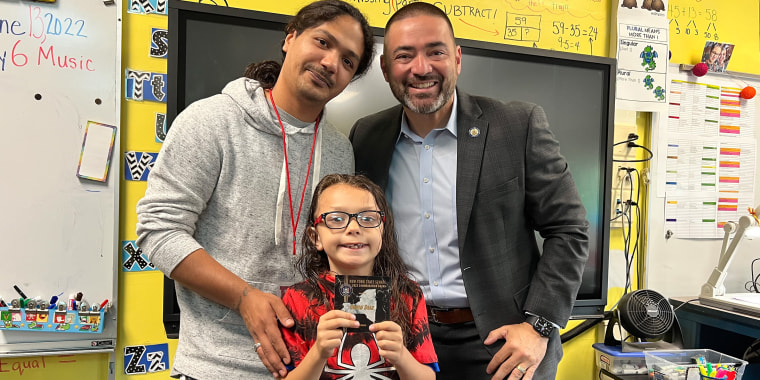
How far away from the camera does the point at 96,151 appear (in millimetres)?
2004

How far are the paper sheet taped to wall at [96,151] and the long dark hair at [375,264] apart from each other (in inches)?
47.8

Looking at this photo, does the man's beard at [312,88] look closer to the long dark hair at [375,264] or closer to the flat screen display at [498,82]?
the long dark hair at [375,264]

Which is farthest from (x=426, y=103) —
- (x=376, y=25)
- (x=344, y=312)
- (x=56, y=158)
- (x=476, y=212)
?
(x=56, y=158)

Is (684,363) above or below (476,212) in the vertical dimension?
below

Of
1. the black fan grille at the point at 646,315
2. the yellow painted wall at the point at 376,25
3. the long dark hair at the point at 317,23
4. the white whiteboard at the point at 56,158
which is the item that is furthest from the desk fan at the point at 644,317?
the white whiteboard at the point at 56,158

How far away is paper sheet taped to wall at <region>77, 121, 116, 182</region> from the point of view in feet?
6.53

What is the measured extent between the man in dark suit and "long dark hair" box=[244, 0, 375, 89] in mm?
130

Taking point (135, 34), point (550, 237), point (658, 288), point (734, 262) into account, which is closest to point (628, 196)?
point (658, 288)

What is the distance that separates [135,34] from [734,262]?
3.68m

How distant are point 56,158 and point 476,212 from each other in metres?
1.75

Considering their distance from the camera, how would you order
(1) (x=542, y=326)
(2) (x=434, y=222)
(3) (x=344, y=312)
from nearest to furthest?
(3) (x=344, y=312) → (1) (x=542, y=326) → (2) (x=434, y=222)

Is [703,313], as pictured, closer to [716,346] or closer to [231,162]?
[716,346]

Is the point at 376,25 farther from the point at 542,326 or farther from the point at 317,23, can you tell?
the point at 542,326

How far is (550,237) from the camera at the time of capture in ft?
5.25
